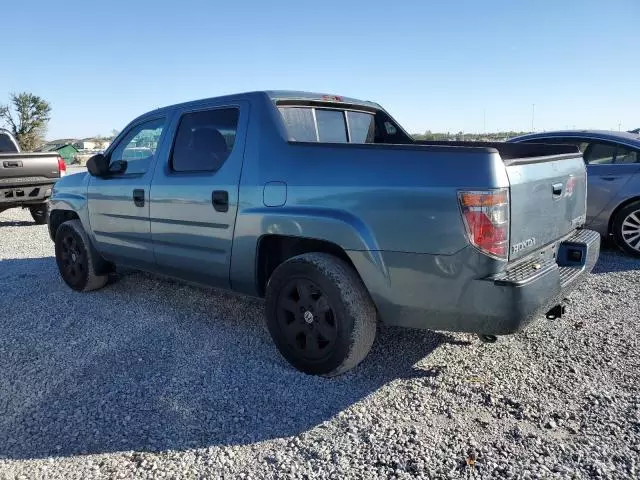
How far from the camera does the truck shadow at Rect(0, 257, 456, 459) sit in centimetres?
283

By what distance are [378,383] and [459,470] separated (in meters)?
0.93

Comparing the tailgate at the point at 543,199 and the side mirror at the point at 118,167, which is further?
the side mirror at the point at 118,167

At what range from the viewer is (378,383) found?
10.9ft

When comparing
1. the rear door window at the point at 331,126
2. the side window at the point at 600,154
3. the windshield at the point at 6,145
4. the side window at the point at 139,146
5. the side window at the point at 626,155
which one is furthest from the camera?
the windshield at the point at 6,145

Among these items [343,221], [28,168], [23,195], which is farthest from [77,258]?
[28,168]

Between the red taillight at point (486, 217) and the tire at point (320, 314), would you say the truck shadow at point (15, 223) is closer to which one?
the tire at point (320, 314)

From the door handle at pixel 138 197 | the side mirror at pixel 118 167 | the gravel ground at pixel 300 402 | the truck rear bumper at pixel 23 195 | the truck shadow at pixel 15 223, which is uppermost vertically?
the side mirror at pixel 118 167

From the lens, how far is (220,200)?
149 inches

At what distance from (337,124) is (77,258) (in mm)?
3120

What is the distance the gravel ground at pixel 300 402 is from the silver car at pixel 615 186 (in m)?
2.41

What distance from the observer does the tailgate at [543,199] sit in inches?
112

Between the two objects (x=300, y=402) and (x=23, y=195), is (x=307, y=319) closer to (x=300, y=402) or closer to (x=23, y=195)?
(x=300, y=402)

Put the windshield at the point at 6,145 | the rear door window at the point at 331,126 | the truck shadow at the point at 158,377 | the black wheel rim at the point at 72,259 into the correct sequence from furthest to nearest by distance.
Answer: the windshield at the point at 6,145, the black wheel rim at the point at 72,259, the rear door window at the point at 331,126, the truck shadow at the point at 158,377

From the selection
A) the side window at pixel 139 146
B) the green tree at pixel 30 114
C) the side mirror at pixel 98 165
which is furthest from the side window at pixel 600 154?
the green tree at pixel 30 114
